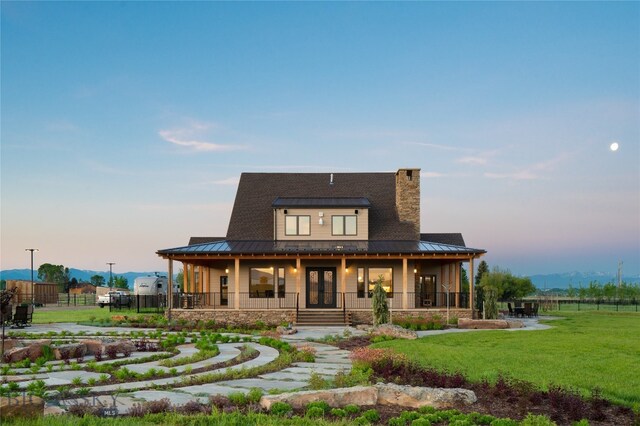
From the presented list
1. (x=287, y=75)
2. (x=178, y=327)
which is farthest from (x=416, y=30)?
(x=178, y=327)

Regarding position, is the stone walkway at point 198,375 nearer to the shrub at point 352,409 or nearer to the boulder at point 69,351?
the boulder at point 69,351

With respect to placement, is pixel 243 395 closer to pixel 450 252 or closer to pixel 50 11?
pixel 50 11

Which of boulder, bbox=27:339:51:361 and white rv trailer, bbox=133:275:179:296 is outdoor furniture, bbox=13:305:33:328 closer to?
boulder, bbox=27:339:51:361

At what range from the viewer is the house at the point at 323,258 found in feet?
88.5

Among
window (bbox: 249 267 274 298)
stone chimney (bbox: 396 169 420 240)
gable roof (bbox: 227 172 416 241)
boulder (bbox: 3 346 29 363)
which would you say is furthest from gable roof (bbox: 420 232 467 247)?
boulder (bbox: 3 346 29 363)

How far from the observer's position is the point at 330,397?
8148 millimetres

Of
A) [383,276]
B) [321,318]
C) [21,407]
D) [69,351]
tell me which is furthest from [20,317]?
[21,407]

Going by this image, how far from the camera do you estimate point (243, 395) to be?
27.7 feet

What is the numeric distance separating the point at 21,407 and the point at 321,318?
20.5 meters

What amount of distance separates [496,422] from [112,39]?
18.6 metres

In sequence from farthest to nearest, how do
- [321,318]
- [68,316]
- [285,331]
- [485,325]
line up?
[68,316] < [321,318] < [485,325] < [285,331]

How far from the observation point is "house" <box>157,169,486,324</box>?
2697 centimetres

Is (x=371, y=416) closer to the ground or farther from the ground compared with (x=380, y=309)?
farther from the ground

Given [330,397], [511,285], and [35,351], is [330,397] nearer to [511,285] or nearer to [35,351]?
[35,351]
